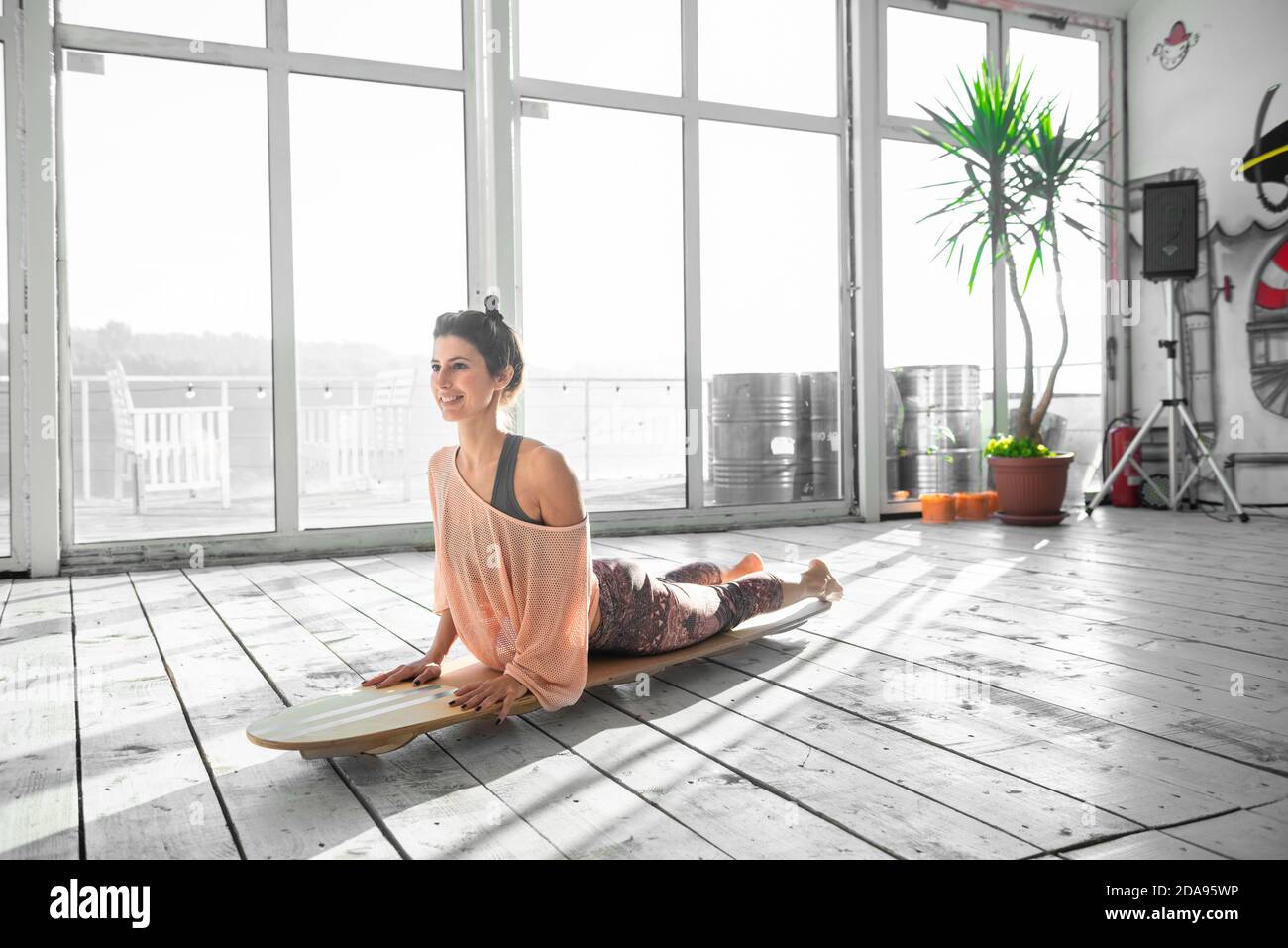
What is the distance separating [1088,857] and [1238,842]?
0.22 metres

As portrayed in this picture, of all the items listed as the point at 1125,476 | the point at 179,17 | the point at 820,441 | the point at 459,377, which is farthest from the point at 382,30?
the point at 1125,476

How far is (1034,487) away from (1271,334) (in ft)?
5.41

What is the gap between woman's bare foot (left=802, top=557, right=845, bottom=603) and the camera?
109 inches

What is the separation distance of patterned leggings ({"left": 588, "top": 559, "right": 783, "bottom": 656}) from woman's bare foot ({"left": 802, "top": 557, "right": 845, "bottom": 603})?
251 mm

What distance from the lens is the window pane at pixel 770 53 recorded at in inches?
204

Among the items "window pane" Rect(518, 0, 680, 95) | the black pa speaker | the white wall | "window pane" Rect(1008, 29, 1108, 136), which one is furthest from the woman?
"window pane" Rect(1008, 29, 1108, 136)

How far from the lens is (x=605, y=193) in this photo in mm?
5008

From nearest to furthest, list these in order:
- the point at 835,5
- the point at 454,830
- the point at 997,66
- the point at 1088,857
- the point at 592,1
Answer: the point at 1088,857, the point at 454,830, the point at 592,1, the point at 835,5, the point at 997,66

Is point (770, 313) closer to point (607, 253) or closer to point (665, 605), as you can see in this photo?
point (607, 253)

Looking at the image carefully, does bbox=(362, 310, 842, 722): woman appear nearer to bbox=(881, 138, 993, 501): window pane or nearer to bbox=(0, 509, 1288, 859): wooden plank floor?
bbox=(0, 509, 1288, 859): wooden plank floor

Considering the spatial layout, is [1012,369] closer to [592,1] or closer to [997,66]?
[997,66]

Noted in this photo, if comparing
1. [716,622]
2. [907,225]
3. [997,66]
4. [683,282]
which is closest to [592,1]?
[683,282]

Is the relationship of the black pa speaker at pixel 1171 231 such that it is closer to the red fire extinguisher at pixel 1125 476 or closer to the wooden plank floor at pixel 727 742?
the red fire extinguisher at pixel 1125 476

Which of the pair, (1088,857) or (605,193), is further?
(605,193)
